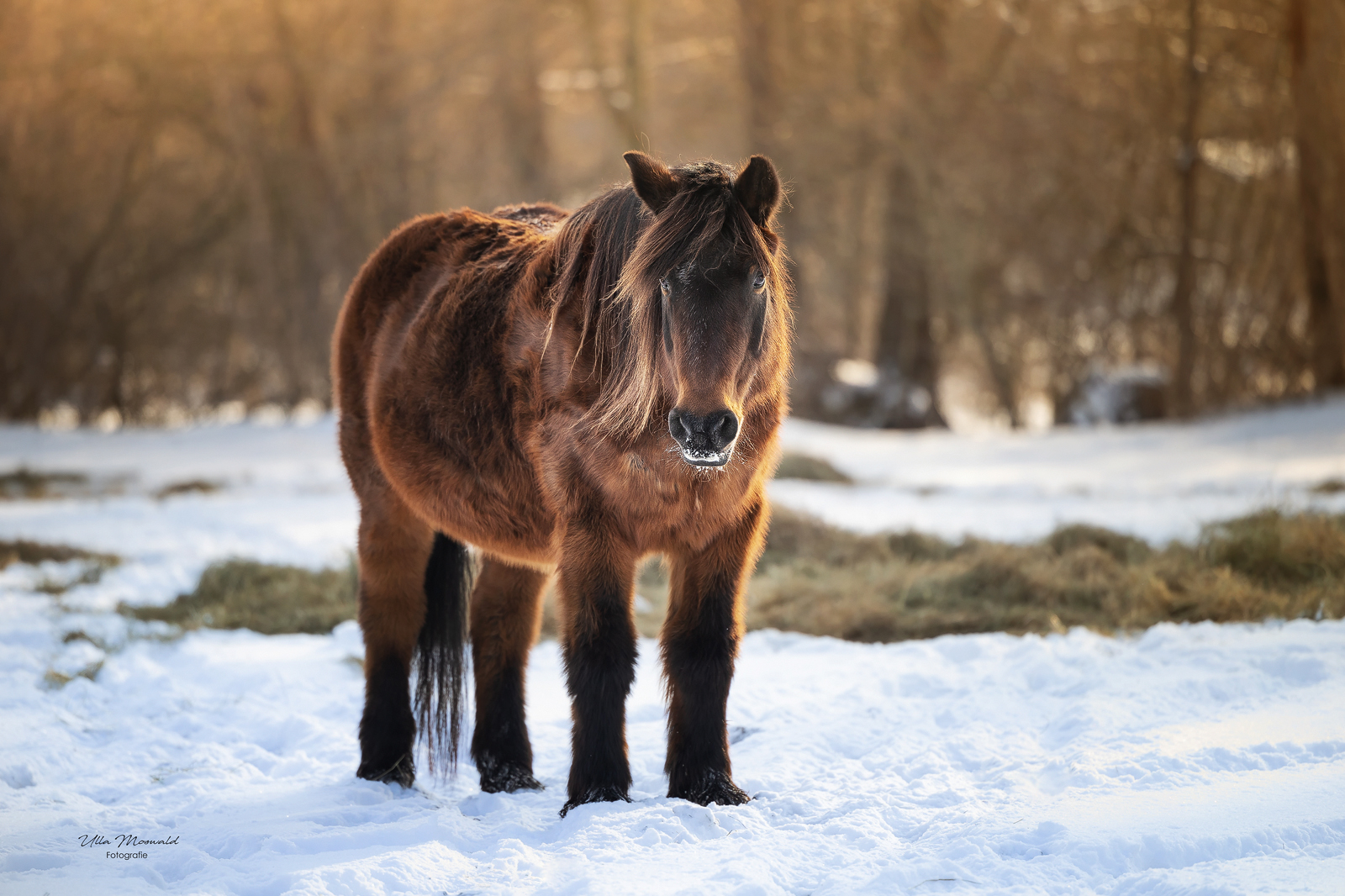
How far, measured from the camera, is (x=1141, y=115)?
13.3m

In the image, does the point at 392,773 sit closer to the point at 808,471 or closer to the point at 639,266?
the point at 639,266

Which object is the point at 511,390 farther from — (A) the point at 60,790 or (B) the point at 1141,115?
(B) the point at 1141,115

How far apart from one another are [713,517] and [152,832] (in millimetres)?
1858

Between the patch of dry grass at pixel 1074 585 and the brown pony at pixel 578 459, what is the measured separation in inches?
88.4

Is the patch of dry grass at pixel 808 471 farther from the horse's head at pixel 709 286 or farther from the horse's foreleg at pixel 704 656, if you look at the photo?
the horse's head at pixel 709 286

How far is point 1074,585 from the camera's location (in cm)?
572

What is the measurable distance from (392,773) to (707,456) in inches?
74.5

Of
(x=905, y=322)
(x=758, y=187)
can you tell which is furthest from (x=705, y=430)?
(x=905, y=322)

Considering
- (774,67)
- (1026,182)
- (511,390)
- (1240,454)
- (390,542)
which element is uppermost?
(774,67)

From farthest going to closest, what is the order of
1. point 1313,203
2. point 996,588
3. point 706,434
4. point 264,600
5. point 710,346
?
point 1313,203, point 264,600, point 996,588, point 710,346, point 706,434

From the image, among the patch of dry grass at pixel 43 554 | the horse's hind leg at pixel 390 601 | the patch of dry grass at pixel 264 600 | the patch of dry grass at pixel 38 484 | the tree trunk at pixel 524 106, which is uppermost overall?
the tree trunk at pixel 524 106

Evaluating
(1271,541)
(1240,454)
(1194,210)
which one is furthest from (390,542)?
(1194,210)

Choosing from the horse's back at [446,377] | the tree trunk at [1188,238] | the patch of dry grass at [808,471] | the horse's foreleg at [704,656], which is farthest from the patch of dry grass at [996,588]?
the tree trunk at [1188,238]

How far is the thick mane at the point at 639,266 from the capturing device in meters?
2.86
